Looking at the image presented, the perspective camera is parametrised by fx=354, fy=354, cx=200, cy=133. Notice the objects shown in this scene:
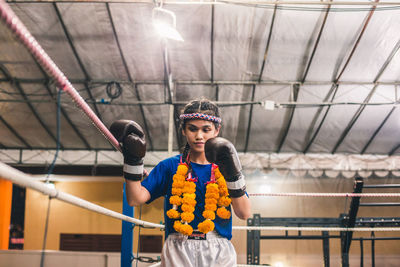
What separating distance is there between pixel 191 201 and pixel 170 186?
0.54 feet

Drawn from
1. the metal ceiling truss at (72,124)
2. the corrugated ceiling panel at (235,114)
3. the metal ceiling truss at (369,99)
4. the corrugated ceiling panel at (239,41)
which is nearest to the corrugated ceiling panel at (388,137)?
the metal ceiling truss at (369,99)

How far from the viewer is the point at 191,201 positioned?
4.86 feet

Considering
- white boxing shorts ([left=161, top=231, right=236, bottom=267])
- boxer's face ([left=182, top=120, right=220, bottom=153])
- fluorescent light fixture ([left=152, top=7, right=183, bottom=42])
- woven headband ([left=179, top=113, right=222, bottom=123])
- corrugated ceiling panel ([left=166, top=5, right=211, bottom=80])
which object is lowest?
white boxing shorts ([left=161, top=231, right=236, bottom=267])

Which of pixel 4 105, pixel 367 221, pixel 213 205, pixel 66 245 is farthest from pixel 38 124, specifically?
pixel 213 205

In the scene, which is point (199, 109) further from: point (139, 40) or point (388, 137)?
point (388, 137)

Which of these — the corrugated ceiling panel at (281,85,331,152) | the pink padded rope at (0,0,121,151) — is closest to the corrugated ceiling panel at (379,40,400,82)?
the corrugated ceiling panel at (281,85,331,152)

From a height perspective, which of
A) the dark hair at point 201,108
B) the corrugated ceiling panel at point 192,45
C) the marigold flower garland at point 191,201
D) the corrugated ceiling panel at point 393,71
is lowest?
the marigold flower garland at point 191,201

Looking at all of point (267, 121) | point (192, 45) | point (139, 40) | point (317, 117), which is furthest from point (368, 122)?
point (139, 40)

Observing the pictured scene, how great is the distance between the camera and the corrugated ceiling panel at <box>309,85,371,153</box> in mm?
7562

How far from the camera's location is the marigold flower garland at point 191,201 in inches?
56.7

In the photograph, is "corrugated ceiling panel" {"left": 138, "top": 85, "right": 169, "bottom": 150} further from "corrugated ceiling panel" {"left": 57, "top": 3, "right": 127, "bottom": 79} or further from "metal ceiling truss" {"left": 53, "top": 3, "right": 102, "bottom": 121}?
"metal ceiling truss" {"left": 53, "top": 3, "right": 102, "bottom": 121}

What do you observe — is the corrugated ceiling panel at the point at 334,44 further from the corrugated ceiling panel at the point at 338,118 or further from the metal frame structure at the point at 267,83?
the corrugated ceiling panel at the point at 338,118

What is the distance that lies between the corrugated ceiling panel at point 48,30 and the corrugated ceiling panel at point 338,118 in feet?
18.5

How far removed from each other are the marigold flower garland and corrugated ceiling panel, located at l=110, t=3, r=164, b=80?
5266 millimetres
